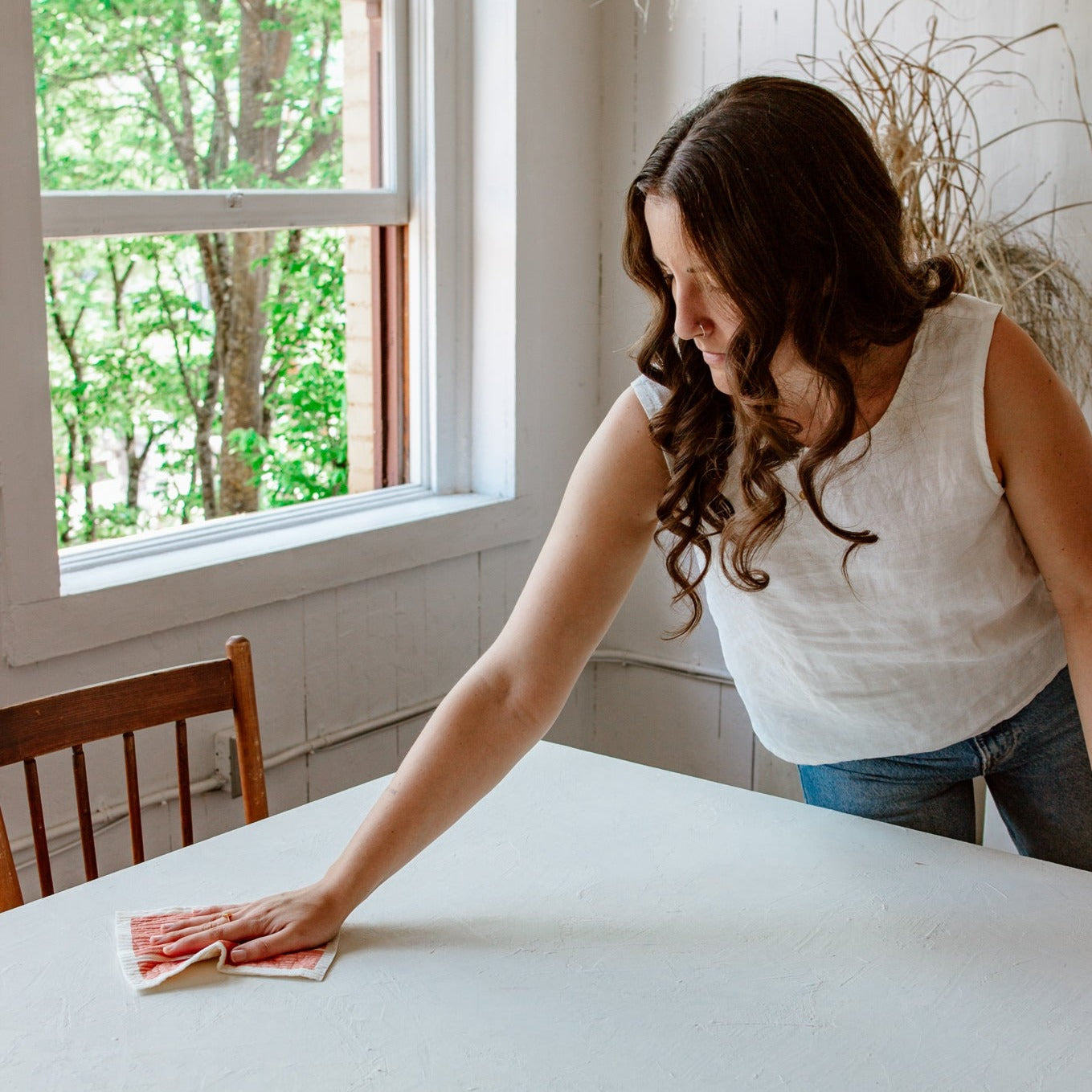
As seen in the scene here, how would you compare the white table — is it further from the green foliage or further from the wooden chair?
the green foliage

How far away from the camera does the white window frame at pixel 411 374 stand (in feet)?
6.48

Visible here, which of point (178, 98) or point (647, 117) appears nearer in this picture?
point (178, 98)

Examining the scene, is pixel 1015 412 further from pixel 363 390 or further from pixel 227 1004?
pixel 363 390

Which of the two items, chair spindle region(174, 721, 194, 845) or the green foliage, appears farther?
the green foliage

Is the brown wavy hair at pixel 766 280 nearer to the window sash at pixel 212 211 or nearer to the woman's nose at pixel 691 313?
the woman's nose at pixel 691 313

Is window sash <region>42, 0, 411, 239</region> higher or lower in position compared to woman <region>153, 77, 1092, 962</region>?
higher

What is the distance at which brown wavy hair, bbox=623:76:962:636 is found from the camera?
1.20m

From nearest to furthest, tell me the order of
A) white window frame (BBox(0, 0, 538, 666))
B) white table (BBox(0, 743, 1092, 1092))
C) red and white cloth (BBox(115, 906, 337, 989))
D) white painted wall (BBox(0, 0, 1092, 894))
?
white table (BBox(0, 743, 1092, 1092)), red and white cloth (BBox(115, 906, 337, 989)), white window frame (BBox(0, 0, 538, 666)), white painted wall (BBox(0, 0, 1092, 894))

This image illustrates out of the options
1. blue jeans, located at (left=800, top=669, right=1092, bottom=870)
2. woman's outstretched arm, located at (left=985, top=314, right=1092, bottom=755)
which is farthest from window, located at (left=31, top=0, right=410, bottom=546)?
woman's outstretched arm, located at (left=985, top=314, right=1092, bottom=755)

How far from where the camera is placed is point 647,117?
113 inches

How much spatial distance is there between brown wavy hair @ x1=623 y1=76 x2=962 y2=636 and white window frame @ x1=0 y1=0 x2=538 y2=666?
1.07m

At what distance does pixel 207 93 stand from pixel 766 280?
1493 millimetres

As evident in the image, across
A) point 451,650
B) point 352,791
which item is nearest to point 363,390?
point 451,650

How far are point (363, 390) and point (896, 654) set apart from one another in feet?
5.17
